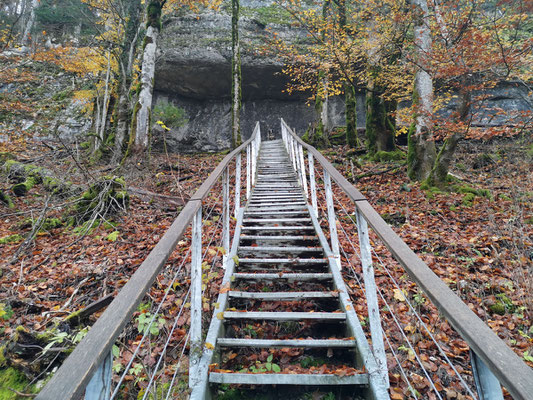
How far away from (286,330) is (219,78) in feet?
60.2

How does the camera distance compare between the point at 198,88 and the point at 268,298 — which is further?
the point at 198,88

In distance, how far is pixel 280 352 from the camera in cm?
235

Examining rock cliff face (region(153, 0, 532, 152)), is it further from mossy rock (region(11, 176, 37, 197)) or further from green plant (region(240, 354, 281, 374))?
green plant (region(240, 354, 281, 374))

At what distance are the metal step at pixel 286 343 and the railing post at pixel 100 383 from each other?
4.36ft

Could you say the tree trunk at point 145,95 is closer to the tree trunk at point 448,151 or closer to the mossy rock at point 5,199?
the mossy rock at point 5,199

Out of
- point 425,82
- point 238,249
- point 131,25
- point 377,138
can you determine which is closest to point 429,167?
point 425,82

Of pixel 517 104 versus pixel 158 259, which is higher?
pixel 517 104

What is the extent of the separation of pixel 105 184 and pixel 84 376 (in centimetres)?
557

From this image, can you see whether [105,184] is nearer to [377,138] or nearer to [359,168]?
[359,168]

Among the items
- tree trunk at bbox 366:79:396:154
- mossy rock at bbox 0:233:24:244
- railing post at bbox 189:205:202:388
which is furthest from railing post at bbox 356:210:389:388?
tree trunk at bbox 366:79:396:154

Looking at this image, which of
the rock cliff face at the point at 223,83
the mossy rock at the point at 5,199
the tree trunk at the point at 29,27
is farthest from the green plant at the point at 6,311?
the tree trunk at the point at 29,27

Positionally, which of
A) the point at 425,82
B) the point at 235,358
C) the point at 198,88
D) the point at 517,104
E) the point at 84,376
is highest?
the point at 198,88

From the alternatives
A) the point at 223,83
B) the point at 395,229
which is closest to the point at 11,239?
the point at 395,229

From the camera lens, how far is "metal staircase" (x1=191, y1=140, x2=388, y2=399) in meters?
1.92
